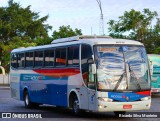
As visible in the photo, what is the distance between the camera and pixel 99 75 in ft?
56.5

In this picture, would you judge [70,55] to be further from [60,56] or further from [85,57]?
[85,57]

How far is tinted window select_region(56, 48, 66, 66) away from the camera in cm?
1986

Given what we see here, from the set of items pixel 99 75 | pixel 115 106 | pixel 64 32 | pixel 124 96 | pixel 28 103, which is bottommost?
pixel 28 103

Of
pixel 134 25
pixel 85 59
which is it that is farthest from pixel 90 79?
pixel 134 25

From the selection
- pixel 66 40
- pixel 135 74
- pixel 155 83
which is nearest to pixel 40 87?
pixel 66 40

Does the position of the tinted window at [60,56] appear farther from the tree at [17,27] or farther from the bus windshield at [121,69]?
the tree at [17,27]

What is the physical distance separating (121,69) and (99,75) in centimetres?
80

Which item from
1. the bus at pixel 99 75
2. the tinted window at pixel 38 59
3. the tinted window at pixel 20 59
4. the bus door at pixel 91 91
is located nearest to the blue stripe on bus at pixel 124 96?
the bus at pixel 99 75

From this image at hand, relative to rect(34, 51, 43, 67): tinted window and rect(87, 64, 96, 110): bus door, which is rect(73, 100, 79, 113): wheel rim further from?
rect(34, 51, 43, 67): tinted window

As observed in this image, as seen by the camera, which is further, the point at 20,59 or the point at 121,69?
the point at 20,59

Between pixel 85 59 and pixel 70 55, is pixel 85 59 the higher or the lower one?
the lower one

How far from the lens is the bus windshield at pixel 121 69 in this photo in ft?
56.3

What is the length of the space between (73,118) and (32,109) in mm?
5600

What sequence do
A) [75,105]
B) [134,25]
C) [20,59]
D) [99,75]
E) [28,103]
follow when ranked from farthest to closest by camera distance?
[134,25]
[20,59]
[28,103]
[75,105]
[99,75]
